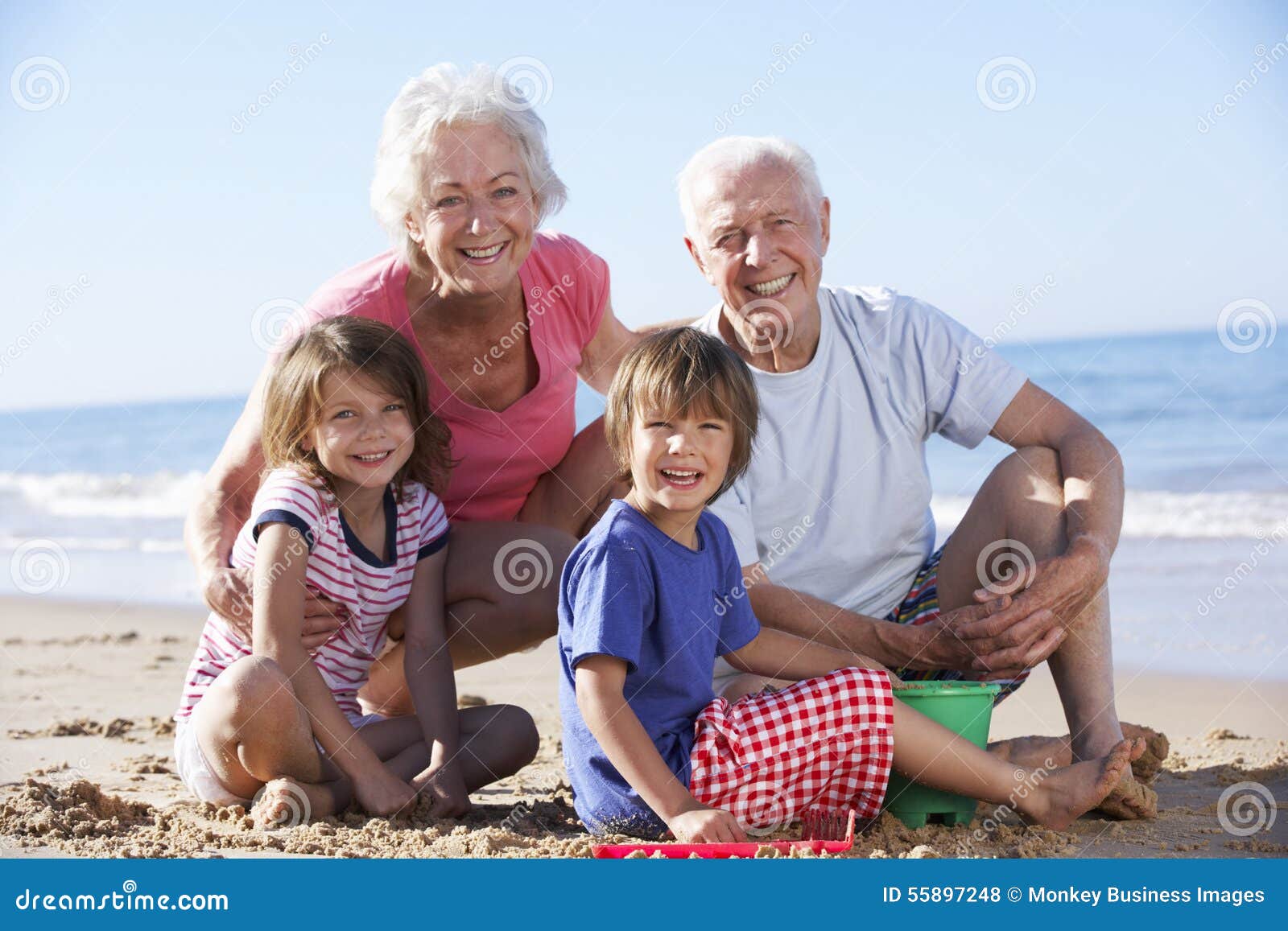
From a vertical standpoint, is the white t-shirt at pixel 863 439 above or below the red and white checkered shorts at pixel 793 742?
above

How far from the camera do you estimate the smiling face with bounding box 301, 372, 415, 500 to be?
3.09 metres

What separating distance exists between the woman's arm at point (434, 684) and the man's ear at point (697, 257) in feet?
3.30

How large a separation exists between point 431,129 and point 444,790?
1.68 metres

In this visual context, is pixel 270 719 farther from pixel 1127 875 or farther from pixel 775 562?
pixel 1127 875

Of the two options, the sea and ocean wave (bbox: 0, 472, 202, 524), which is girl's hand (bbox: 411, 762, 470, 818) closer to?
the sea

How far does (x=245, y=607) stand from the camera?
306 cm

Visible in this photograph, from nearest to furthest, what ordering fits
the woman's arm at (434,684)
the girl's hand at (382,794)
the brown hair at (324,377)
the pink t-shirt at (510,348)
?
1. the girl's hand at (382,794)
2. the woman's arm at (434,684)
3. the brown hair at (324,377)
4. the pink t-shirt at (510,348)

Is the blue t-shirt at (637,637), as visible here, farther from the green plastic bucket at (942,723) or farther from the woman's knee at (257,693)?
the woman's knee at (257,693)

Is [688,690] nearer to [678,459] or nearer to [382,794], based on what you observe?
[678,459]

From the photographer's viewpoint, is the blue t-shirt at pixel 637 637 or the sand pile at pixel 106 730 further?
the sand pile at pixel 106 730

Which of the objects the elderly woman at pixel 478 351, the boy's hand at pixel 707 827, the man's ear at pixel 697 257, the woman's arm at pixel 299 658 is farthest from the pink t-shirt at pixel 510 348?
the boy's hand at pixel 707 827

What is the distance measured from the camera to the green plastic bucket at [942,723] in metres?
2.79

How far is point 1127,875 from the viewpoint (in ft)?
7.14

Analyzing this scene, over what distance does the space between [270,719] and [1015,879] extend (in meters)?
1.62
